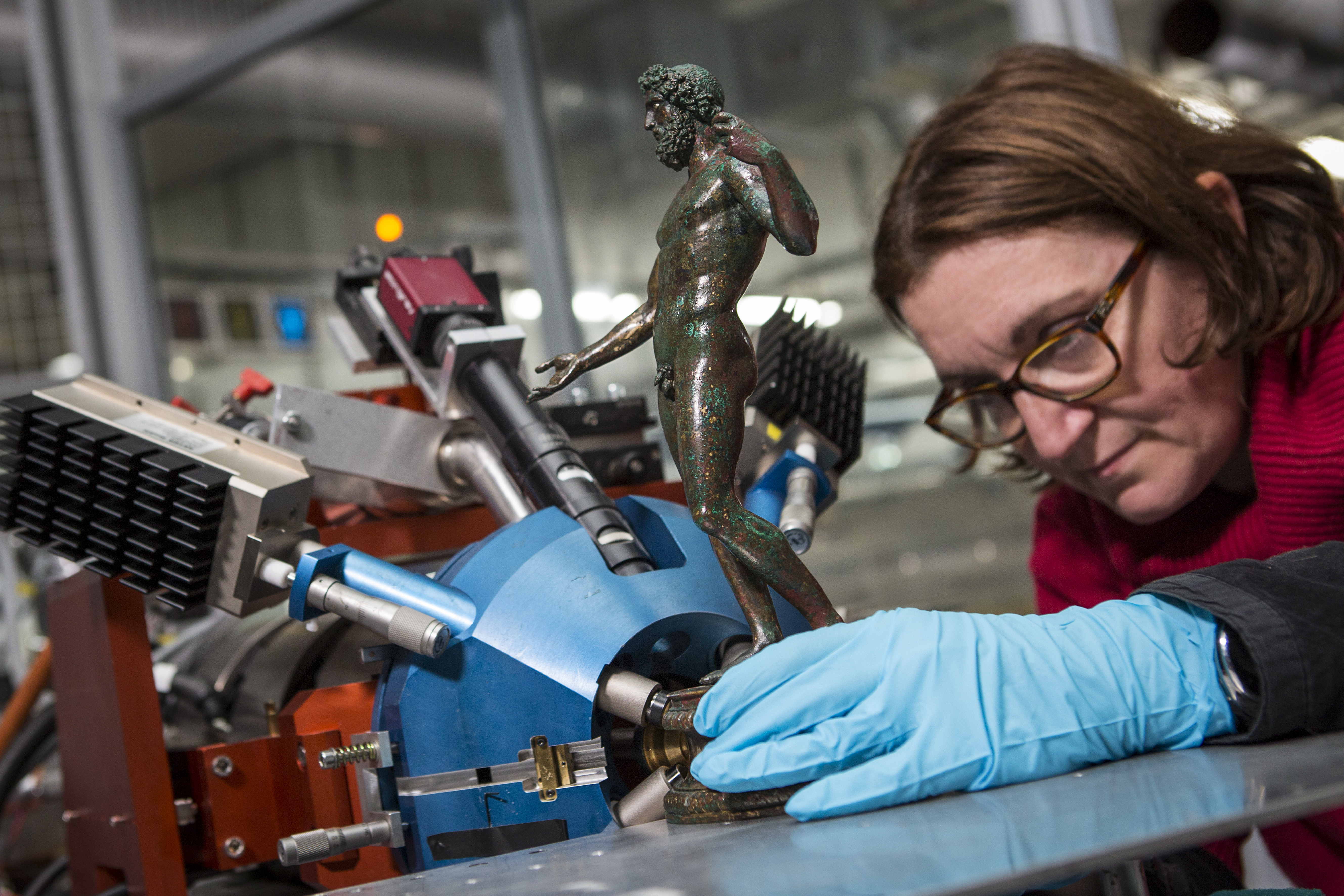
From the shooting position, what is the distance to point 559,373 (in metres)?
0.58

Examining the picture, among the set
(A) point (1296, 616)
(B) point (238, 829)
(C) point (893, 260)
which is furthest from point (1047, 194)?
(B) point (238, 829)

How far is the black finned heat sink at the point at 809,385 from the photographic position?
75 centimetres

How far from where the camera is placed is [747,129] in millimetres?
547

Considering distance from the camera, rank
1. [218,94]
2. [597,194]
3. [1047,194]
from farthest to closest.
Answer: [218,94] → [597,194] → [1047,194]

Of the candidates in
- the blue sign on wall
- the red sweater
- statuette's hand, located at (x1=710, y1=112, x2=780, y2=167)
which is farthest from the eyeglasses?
the blue sign on wall

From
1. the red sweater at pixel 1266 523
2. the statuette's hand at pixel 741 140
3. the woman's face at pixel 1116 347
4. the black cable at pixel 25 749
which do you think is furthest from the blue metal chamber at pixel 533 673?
the black cable at pixel 25 749

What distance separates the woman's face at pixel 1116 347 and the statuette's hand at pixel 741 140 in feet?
1.47

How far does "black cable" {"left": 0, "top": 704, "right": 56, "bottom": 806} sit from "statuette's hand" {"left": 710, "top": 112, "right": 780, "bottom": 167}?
3.16 feet

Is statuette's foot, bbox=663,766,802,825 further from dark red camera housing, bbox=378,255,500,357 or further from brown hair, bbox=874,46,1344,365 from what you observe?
brown hair, bbox=874,46,1344,365

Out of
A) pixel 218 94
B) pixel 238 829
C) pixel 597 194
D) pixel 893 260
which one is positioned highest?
pixel 218 94

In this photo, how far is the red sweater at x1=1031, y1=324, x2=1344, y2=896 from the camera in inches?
32.9

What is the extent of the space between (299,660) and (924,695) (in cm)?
49

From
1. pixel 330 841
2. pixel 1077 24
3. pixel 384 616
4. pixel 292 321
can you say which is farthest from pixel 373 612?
pixel 292 321

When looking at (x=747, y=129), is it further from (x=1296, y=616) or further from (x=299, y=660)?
(x=299, y=660)
